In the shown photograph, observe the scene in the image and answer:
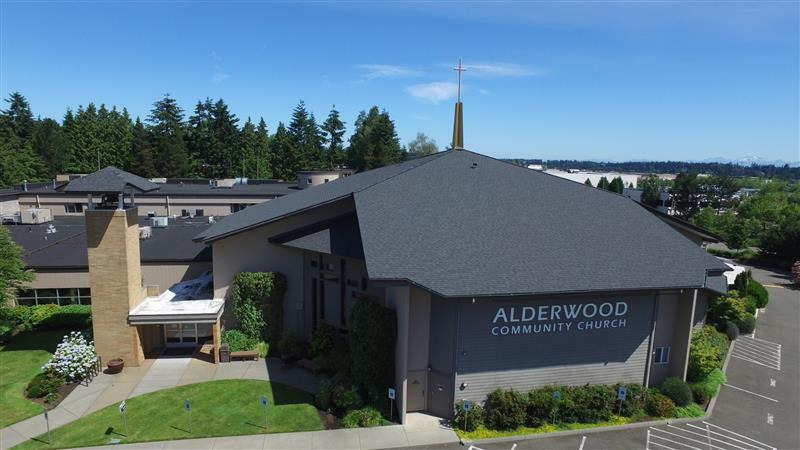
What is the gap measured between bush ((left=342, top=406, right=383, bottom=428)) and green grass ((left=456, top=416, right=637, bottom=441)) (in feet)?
10.3

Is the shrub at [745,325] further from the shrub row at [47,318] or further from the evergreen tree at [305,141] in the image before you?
the evergreen tree at [305,141]

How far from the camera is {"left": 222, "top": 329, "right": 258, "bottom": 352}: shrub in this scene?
23312 mm

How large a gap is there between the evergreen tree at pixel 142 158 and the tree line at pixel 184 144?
0.19 m

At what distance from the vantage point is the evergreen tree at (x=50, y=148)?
98500mm

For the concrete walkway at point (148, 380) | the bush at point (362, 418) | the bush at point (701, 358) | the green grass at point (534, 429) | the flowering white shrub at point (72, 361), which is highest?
the bush at point (701, 358)

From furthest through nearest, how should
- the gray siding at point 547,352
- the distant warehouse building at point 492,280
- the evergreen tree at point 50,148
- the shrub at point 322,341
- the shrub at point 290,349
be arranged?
the evergreen tree at point 50,148 → the shrub at point 290,349 → the shrub at point 322,341 → the gray siding at point 547,352 → the distant warehouse building at point 492,280

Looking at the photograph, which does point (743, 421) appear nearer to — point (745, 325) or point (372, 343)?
point (745, 325)

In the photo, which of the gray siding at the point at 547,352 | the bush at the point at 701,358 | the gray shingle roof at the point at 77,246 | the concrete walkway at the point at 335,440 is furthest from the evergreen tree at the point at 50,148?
the bush at the point at 701,358

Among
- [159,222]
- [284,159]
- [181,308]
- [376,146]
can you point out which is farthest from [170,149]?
[181,308]

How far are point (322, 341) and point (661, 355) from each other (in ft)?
51.0

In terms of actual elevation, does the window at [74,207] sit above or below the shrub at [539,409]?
above

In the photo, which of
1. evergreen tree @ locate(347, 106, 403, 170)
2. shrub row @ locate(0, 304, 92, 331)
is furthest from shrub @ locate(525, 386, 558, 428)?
evergreen tree @ locate(347, 106, 403, 170)

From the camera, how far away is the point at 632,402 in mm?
18969

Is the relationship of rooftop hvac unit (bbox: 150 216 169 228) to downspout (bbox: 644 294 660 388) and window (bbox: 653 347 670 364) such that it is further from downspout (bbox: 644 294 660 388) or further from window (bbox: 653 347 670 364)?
window (bbox: 653 347 670 364)
